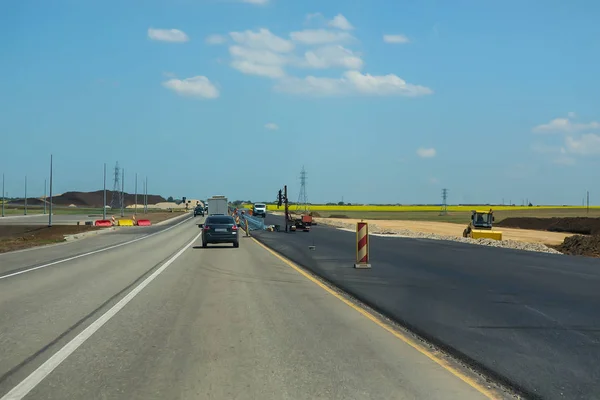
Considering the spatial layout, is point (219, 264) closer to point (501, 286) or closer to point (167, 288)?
point (167, 288)

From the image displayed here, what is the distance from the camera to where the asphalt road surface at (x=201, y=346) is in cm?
666

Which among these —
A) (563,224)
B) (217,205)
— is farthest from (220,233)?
(563,224)

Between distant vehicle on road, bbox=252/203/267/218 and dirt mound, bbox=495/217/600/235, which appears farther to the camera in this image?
distant vehicle on road, bbox=252/203/267/218

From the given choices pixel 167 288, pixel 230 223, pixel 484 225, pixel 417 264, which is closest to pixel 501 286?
pixel 417 264

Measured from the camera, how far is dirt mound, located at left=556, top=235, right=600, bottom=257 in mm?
35188

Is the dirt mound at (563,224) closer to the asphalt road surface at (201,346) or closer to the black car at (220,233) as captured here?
the black car at (220,233)

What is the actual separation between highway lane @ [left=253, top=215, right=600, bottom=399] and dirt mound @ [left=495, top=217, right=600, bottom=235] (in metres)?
44.7

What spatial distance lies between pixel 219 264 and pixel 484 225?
24.6 metres

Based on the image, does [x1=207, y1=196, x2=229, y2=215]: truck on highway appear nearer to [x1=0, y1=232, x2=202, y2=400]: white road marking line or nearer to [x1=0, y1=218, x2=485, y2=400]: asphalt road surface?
[x1=0, y1=218, x2=485, y2=400]: asphalt road surface

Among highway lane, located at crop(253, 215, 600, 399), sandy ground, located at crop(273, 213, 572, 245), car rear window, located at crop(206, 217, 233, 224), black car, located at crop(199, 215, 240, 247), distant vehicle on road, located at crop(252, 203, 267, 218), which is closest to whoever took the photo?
highway lane, located at crop(253, 215, 600, 399)

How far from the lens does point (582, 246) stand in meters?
36.7

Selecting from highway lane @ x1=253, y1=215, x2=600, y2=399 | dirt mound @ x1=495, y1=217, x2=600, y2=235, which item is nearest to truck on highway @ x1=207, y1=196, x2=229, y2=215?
dirt mound @ x1=495, y1=217, x2=600, y2=235

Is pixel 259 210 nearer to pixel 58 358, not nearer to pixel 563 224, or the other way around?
pixel 563 224

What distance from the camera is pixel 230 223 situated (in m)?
33.7
